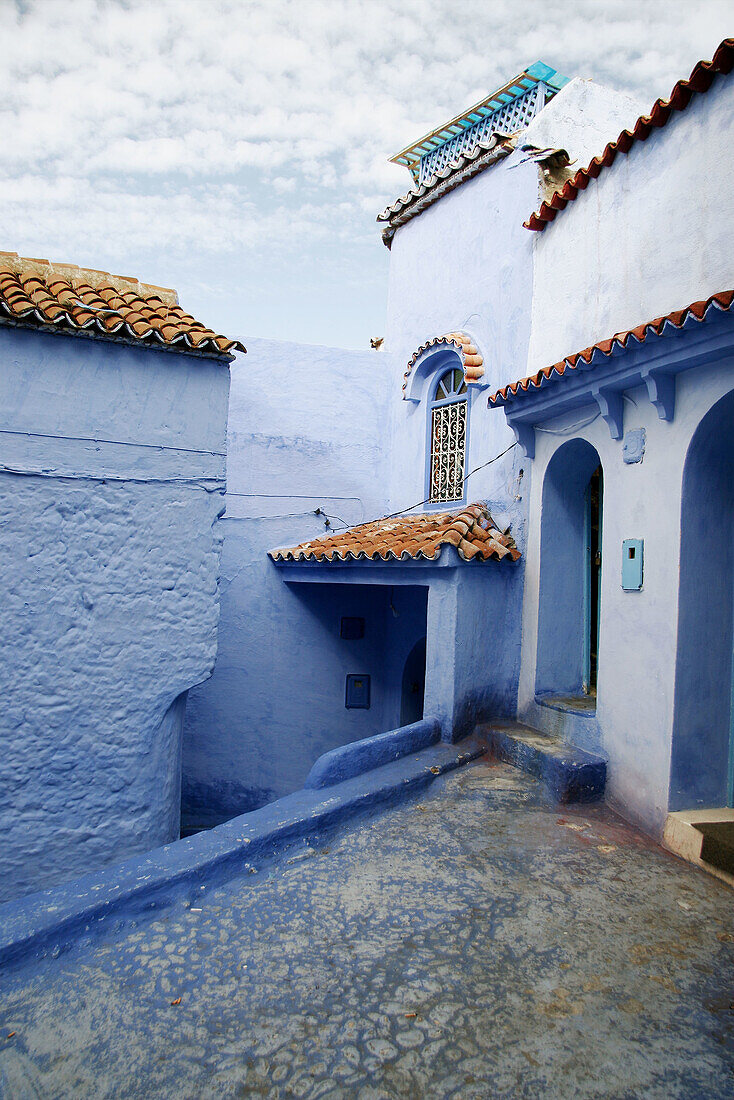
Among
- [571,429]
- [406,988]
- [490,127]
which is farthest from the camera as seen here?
[490,127]

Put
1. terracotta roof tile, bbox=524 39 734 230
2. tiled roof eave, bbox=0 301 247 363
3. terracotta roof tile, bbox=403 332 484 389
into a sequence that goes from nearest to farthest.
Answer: terracotta roof tile, bbox=524 39 734 230
tiled roof eave, bbox=0 301 247 363
terracotta roof tile, bbox=403 332 484 389

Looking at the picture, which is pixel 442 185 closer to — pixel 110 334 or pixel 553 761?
pixel 110 334

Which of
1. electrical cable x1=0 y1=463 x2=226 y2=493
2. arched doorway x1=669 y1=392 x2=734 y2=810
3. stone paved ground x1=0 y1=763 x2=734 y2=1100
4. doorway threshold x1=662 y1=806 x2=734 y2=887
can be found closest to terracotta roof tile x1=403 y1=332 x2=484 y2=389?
electrical cable x1=0 y1=463 x2=226 y2=493

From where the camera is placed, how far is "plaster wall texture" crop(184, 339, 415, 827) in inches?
379

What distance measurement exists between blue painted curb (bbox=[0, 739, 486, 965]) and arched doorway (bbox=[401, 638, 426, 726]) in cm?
400

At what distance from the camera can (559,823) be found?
5062 millimetres

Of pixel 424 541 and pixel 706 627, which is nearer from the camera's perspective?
pixel 706 627

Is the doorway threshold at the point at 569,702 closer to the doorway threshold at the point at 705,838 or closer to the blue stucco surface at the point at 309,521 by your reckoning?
the doorway threshold at the point at 705,838

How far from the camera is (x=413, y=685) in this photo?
979 centimetres

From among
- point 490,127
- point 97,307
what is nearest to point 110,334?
point 97,307

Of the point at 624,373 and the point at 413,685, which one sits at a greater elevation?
the point at 624,373

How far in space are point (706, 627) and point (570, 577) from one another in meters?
1.98

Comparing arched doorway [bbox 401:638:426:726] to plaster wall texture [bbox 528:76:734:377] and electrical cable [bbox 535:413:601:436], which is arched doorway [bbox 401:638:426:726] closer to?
electrical cable [bbox 535:413:601:436]

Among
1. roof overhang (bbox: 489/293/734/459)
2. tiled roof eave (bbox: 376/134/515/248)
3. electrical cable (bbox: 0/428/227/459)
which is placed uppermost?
tiled roof eave (bbox: 376/134/515/248)
